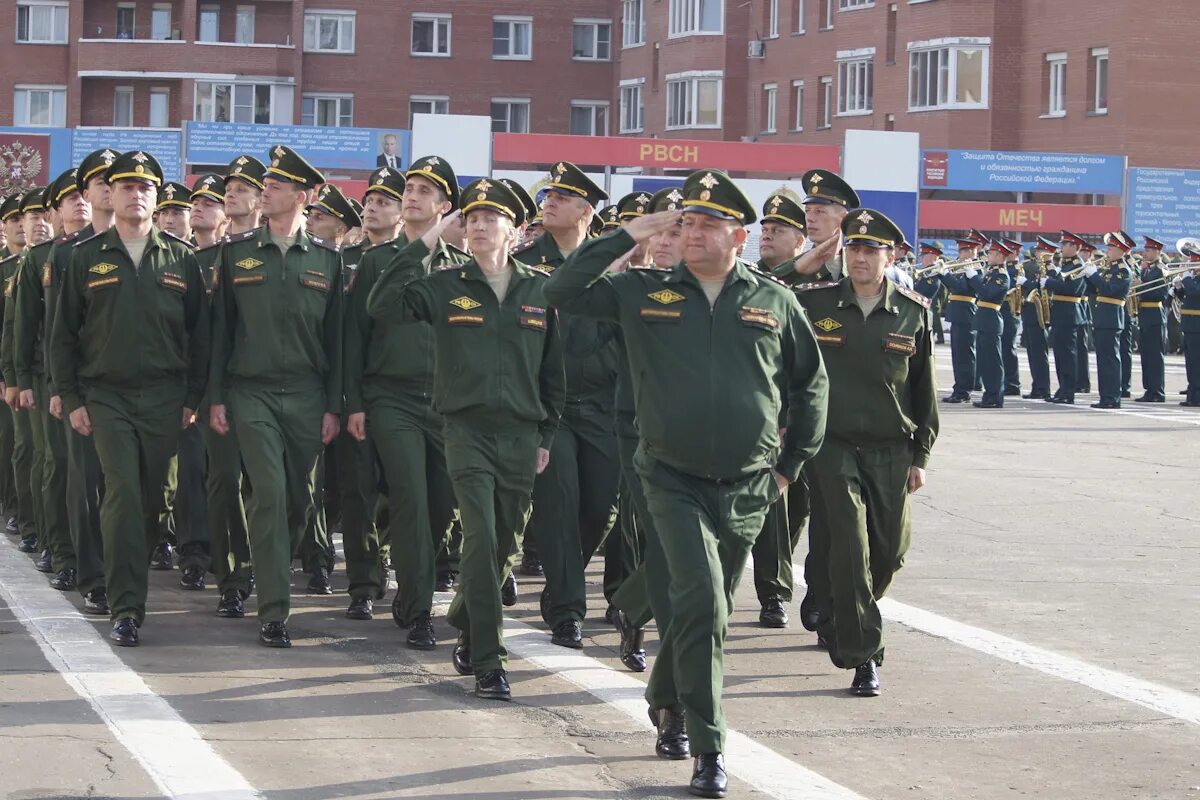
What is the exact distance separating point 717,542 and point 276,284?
3.42m

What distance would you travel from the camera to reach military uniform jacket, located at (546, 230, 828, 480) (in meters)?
7.41

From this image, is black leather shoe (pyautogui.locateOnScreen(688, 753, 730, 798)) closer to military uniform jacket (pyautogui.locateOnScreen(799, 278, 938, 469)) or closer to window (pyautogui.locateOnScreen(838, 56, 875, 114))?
military uniform jacket (pyautogui.locateOnScreen(799, 278, 938, 469))

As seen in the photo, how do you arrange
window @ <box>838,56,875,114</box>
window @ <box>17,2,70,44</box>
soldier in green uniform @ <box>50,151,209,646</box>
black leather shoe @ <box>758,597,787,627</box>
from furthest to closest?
window @ <box>17,2,70,44</box>
window @ <box>838,56,875,114</box>
black leather shoe @ <box>758,597,787,627</box>
soldier in green uniform @ <box>50,151,209,646</box>

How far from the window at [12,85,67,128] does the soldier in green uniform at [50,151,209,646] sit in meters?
67.1

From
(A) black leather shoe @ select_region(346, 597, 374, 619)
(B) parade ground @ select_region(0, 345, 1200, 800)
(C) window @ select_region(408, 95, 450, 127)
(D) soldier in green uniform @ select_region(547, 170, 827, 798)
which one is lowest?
(B) parade ground @ select_region(0, 345, 1200, 800)

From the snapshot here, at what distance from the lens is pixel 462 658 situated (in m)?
9.16

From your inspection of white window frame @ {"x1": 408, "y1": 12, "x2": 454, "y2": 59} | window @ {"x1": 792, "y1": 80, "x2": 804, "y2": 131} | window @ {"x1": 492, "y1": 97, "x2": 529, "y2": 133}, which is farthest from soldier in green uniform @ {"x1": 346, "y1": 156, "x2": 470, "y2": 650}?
window @ {"x1": 492, "y1": 97, "x2": 529, "y2": 133}

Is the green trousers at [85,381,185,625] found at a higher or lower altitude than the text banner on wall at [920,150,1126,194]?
lower

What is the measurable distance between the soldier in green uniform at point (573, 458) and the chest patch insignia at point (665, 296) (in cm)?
180

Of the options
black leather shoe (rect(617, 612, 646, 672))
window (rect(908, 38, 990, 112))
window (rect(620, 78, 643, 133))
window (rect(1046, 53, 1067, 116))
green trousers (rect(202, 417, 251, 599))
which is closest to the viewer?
black leather shoe (rect(617, 612, 646, 672))

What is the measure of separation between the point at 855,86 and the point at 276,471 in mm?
56710

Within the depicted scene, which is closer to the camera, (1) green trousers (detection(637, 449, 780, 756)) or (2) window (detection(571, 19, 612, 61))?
(1) green trousers (detection(637, 449, 780, 756))

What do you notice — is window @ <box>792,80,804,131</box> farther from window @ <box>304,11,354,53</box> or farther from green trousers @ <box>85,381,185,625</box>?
green trousers @ <box>85,381,185,625</box>

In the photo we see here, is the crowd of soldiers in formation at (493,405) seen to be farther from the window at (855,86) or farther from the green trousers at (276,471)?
the window at (855,86)
